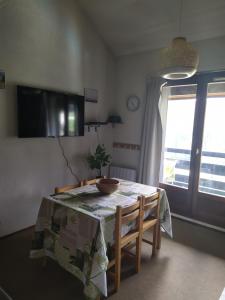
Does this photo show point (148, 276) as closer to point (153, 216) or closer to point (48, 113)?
point (153, 216)

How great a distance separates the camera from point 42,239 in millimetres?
2090

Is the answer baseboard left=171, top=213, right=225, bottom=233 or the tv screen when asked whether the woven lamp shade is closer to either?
the tv screen

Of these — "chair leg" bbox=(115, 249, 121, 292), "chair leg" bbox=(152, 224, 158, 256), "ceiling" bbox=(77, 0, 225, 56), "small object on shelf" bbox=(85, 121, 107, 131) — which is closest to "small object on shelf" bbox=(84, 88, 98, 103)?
"small object on shelf" bbox=(85, 121, 107, 131)

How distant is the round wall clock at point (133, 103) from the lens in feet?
12.5

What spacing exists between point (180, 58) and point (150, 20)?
1.71 meters

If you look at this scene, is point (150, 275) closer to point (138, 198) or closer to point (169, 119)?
point (138, 198)

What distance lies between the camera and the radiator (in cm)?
383

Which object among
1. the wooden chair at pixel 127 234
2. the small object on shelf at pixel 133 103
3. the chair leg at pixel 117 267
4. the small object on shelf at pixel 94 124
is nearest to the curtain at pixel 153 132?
the small object on shelf at pixel 133 103

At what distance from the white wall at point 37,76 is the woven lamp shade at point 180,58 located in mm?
1703

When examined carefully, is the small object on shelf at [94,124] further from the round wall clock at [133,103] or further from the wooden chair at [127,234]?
the wooden chair at [127,234]

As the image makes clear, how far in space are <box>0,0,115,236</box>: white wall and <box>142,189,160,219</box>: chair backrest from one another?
1.55 meters

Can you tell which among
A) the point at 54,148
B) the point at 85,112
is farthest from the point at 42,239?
the point at 85,112

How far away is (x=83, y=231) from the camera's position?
1.74m

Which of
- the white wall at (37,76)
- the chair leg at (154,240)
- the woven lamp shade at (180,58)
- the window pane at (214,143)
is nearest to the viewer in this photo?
the woven lamp shade at (180,58)
